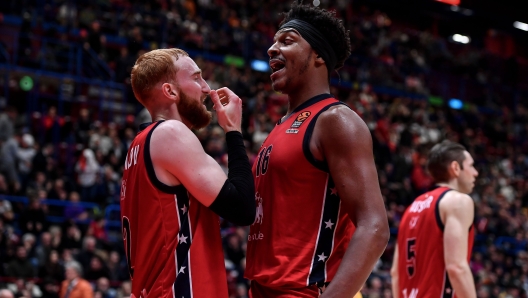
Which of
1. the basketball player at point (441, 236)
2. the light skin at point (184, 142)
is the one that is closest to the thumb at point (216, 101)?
the light skin at point (184, 142)

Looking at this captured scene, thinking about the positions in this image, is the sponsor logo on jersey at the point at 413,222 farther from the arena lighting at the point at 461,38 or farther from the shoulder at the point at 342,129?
the arena lighting at the point at 461,38

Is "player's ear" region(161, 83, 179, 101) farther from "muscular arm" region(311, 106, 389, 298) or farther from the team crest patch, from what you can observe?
"muscular arm" region(311, 106, 389, 298)

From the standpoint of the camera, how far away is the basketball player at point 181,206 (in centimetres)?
334

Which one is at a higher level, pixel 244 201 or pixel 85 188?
pixel 244 201

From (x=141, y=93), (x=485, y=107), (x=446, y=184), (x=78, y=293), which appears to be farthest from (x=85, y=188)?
(x=485, y=107)

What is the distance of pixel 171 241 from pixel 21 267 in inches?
324

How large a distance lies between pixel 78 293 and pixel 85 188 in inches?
177

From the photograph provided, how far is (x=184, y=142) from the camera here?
135 inches

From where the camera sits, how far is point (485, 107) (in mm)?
27516

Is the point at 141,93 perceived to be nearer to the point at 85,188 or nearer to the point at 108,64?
the point at 85,188

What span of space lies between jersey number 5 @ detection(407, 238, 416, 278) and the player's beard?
2.76 m

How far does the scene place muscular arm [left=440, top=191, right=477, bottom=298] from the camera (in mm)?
5395

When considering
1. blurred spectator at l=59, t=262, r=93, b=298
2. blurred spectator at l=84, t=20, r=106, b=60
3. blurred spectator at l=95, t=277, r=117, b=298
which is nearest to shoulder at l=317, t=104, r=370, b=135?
blurred spectator at l=59, t=262, r=93, b=298

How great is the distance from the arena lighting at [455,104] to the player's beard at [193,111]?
78.5 feet
